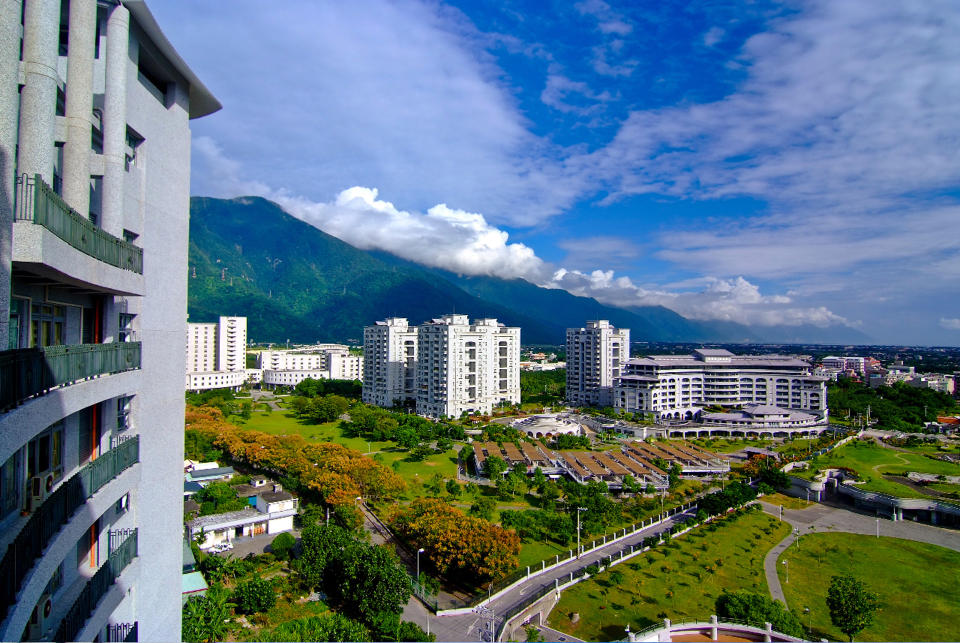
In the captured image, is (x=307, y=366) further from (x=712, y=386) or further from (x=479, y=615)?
(x=479, y=615)

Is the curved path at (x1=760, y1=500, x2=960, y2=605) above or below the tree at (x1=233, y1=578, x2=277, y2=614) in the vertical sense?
below

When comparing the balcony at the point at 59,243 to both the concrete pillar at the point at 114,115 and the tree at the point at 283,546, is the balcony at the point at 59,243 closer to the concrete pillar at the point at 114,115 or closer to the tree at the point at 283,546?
the concrete pillar at the point at 114,115

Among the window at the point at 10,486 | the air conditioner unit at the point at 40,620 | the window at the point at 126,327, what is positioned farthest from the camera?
the window at the point at 126,327

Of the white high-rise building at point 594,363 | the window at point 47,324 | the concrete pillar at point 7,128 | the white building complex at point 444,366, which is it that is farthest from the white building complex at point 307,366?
the concrete pillar at point 7,128

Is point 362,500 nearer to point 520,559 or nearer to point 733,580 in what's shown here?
point 520,559

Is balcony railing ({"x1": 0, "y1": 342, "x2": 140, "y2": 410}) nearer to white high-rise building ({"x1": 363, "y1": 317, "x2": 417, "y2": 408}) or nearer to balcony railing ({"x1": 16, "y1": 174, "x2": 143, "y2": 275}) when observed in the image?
balcony railing ({"x1": 16, "y1": 174, "x2": 143, "y2": 275})

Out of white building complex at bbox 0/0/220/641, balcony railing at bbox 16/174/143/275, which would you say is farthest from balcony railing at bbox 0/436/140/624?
balcony railing at bbox 16/174/143/275
